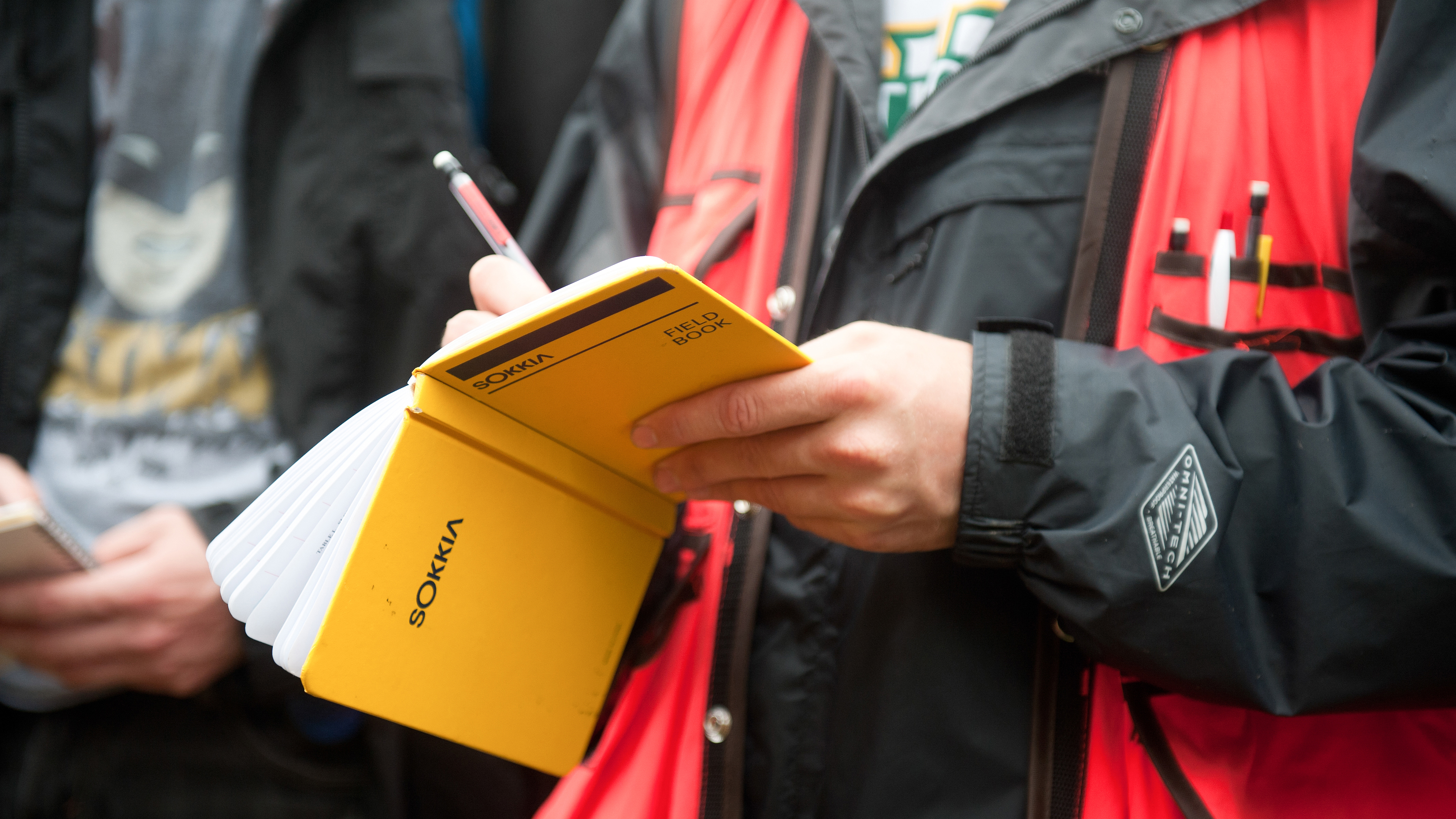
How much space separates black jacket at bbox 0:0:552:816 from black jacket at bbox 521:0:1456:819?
659 millimetres

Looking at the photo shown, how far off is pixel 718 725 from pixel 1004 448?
461 mm

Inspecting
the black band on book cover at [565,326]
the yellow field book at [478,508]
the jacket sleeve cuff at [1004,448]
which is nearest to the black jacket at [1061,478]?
the jacket sleeve cuff at [1004,448]

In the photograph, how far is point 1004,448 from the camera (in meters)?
0.79

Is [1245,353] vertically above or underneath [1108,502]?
above

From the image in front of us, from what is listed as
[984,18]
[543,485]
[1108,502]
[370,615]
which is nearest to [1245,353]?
[1108,502]

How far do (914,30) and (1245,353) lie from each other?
23.8 inches

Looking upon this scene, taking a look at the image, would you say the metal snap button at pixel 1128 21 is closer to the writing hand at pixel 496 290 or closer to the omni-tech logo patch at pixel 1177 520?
the omni-tech logo patch at pixel 1177 520

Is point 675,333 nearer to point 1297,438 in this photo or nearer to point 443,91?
point 1297,438

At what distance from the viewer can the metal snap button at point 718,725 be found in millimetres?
965

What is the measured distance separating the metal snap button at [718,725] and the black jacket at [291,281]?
53 cm

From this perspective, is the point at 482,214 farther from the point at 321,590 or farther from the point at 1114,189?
the point at 1114,189

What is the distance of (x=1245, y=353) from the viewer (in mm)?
815

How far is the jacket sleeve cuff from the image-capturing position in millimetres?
789

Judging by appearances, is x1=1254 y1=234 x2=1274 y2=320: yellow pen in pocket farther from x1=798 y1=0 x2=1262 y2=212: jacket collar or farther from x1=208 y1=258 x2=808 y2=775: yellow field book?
x1=208 y1=258 x2=808 y2=775: yellow field book
